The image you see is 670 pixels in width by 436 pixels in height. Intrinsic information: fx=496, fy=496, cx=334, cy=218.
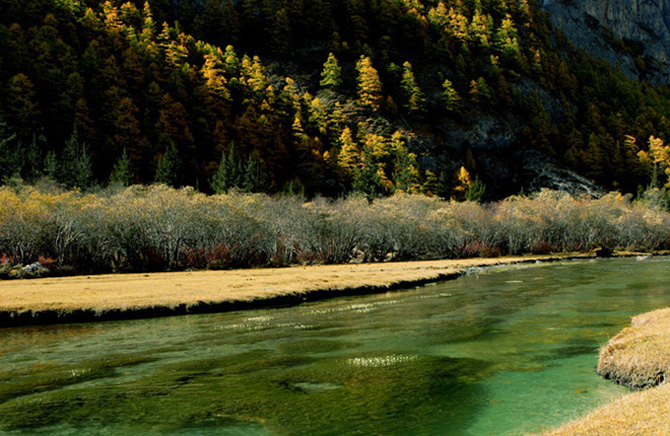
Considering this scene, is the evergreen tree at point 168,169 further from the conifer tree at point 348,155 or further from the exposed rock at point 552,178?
the exposed rock at point 552,178

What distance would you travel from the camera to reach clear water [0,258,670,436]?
52.2 ft

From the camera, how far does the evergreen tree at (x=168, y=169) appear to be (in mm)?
120438

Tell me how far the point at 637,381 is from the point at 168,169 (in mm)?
118471

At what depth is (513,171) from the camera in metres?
193

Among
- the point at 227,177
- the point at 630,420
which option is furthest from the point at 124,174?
the point at 630,420

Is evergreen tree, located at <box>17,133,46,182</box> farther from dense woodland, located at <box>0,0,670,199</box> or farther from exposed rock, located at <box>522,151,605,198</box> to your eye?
exposed rock, located at <box>522,151,605,198</box>

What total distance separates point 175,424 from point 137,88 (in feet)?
557

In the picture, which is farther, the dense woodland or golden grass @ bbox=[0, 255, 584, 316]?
the dense woodland

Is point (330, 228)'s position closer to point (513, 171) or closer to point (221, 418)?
point (221, 418)

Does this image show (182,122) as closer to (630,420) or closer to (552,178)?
(552,178)

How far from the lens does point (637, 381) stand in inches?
693

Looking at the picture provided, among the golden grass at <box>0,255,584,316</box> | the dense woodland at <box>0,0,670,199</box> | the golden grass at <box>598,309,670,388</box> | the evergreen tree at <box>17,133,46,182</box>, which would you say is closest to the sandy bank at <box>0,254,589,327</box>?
the golden grass at <box>0,255,584,316</box>

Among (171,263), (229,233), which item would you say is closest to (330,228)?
(229,233)

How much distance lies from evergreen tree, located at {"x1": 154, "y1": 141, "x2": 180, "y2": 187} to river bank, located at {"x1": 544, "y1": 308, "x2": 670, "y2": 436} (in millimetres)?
109922
